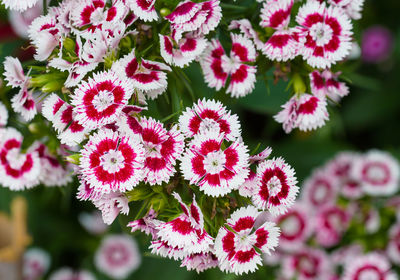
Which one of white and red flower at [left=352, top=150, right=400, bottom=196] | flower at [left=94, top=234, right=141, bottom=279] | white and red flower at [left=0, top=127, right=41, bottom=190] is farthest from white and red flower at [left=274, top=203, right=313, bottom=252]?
white and red flower at [left=0, top=127, right=41, bottom=190]

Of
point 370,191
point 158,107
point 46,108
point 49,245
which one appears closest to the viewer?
point 46,108

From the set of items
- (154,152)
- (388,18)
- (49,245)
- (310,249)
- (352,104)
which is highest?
(388,18)

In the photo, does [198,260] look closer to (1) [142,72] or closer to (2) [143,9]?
(1) [142,72]

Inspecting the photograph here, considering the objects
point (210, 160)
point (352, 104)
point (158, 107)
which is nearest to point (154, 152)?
point (210, 160)

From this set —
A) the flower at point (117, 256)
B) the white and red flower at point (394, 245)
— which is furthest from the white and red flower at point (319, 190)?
the flower at point (117, 256)

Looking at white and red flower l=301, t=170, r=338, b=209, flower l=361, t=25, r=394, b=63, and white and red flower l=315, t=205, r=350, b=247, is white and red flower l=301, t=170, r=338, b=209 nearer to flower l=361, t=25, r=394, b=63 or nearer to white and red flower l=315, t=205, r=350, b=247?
white and red flower l=315, t=205, r=350, b=247

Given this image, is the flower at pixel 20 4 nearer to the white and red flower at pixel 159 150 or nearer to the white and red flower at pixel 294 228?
the white and red flower at pixel 159 150

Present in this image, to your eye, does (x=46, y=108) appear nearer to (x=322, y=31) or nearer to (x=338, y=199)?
(x=322, y=31)
